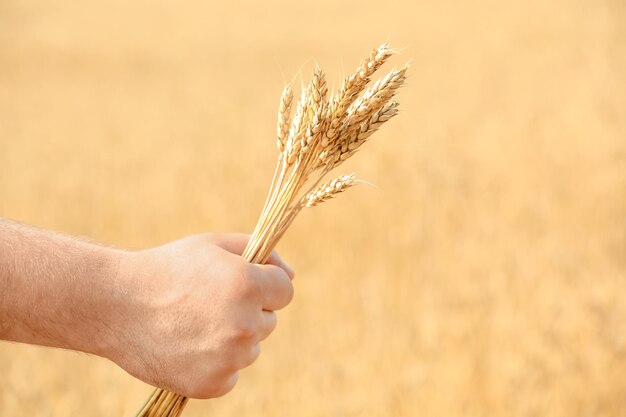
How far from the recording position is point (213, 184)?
618 cm

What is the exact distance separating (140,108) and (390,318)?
6320mm

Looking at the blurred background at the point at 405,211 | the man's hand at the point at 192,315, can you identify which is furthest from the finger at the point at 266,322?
the blurred background at the point at 405,211

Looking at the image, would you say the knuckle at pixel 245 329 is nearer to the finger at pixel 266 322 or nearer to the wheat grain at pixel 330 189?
the finger at pixel 266 322

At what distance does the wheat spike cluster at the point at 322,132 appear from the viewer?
1.14 metres

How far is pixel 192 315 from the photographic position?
1147mm

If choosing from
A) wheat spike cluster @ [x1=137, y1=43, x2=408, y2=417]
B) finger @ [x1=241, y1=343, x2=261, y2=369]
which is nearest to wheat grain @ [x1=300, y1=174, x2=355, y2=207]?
wheat spike cluster @ [x1=137, y1=43, x2=408, y2=417]

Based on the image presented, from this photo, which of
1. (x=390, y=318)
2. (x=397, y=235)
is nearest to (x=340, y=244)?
(x=397, y=235)

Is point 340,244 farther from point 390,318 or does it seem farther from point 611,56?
point 611,56

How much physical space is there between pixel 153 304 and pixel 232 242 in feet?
0.57

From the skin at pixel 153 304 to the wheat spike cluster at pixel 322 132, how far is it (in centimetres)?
9

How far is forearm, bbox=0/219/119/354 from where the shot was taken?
1150 millimetres

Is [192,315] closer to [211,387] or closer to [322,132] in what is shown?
[211,387]

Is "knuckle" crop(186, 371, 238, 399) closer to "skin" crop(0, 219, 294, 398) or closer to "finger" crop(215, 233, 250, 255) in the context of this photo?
"skin" crop(0, 219, 294, 398)

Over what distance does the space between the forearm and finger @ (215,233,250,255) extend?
161 millimetres
